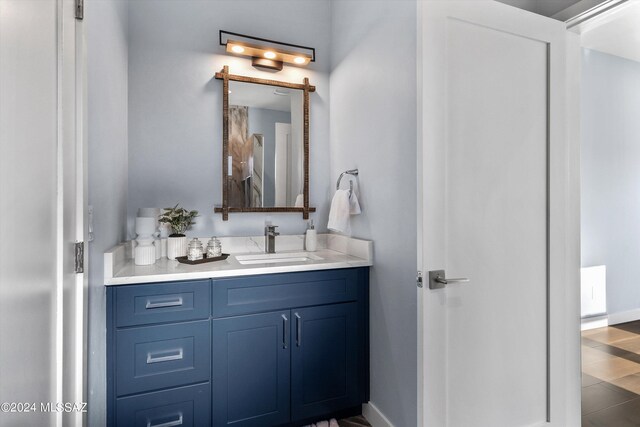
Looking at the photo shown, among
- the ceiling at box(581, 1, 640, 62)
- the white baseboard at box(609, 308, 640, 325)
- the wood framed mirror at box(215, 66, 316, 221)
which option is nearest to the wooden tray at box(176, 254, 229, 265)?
the wood framed mirror at box(215, 66, 316, 221)

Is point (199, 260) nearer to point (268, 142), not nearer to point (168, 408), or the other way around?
point (168, 408)

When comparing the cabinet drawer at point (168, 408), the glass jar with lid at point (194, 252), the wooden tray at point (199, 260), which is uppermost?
the glass jar with lid at point (194, 252)

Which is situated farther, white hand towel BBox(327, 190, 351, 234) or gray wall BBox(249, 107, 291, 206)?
gray wall BBox(249, 107, 291, 206)

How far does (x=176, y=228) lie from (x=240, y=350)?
30.5 inches

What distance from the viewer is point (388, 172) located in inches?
66.8

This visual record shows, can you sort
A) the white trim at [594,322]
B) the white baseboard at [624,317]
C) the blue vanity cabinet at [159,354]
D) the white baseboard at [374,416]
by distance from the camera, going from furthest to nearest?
the white baseboard at [624,317] → the white trim at [594,322] → the white baseboard at [374,416] → the blue vanity cabinet at [159,354]

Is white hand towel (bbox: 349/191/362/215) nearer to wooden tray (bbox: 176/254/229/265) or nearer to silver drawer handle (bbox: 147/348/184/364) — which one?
wooden tray (bbox: 176/254/229/265)

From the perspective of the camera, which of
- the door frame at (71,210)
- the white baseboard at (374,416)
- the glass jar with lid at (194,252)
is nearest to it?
the door frame at (71,210)

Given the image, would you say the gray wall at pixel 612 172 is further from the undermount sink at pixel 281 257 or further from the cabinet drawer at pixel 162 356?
the cabinet drawer at pixel 162 356

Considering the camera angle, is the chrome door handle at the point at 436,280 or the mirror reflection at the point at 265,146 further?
the mirror reflection at the point at 265,146

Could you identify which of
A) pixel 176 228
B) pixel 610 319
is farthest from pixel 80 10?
pixel 610 319

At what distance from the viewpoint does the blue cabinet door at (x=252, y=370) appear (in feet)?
5.24

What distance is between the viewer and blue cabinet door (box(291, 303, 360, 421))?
1738 mm

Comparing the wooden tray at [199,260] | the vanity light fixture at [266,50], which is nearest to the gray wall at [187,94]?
the vanity light fixture at [266,50]
